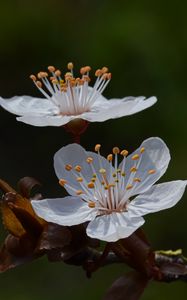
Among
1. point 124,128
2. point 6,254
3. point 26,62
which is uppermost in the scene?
point 6,254

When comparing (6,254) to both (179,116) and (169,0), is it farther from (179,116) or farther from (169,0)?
(169,0)

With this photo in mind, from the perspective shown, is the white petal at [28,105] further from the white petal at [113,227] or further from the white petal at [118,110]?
the white petal at [113,227]

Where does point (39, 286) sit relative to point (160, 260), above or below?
below

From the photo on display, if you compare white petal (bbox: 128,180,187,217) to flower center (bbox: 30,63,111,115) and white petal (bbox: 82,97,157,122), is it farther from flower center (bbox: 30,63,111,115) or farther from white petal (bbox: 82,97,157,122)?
flower center (bbox: 30,63,111,115)

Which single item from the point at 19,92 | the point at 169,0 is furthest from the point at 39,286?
the point at 169,0

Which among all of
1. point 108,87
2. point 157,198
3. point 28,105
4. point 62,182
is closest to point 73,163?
point 62,182

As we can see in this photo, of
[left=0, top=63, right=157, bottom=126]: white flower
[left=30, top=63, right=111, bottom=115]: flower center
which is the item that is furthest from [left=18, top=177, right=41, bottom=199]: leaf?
[left=30, top=63, right=111, bottom=115]: flower center
